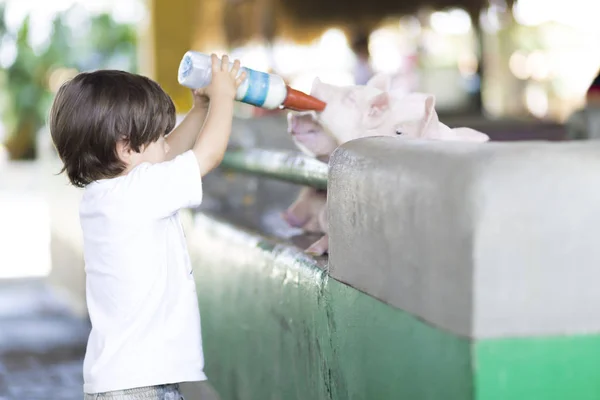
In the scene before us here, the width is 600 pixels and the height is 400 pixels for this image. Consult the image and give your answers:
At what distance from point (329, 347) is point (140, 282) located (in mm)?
421

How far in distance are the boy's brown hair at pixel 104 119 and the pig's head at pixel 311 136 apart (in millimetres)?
651

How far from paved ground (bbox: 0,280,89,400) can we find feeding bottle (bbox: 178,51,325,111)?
1877 mm

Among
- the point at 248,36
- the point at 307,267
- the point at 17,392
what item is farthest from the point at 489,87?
the point at 307,267

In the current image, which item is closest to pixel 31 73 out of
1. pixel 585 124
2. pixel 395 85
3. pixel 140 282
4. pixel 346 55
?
pixel 346 55

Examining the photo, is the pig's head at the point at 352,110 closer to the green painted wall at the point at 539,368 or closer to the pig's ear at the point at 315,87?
the pig's ear at the point at 315,87

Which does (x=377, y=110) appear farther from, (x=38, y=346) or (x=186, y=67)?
(x=38, y=346)

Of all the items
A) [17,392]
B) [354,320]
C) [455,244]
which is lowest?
[17,392]

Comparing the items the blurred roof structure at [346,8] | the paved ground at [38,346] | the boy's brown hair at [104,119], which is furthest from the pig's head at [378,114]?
the blurred roof structure at [346,8]

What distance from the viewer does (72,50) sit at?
1711 centimetres

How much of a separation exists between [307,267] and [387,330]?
558mm

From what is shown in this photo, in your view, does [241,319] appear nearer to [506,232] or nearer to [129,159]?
[129,159]

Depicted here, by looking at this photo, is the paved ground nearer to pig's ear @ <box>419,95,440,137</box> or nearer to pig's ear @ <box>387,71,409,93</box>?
pig's ear @ <box>387,71,409,93</box>

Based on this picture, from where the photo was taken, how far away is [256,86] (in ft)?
7.20

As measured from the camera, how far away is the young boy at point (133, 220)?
6.35 feet
